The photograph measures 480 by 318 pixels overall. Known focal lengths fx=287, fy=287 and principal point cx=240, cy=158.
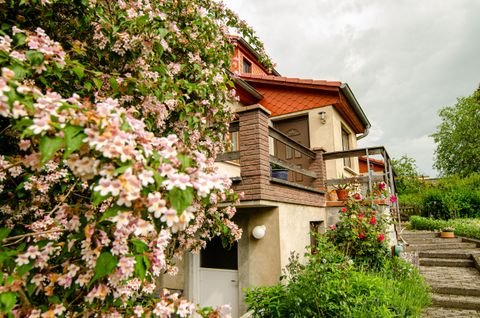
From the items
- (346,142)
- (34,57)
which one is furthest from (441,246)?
(34,57)

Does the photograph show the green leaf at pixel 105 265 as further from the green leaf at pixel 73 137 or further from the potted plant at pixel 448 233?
the potted plant at pixel 448 233

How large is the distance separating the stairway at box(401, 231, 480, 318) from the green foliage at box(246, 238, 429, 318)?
890 millimetres

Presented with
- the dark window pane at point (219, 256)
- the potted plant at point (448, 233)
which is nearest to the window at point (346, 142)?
the potted plant at point (448, 233)

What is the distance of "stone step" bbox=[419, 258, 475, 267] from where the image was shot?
6980 mm

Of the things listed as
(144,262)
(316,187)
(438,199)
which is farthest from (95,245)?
(438,199)

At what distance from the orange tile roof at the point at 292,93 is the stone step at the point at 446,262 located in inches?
192

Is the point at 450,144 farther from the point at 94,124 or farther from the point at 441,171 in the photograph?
the point at 94,124

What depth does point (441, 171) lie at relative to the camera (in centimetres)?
2869

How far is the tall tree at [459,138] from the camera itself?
25884 mm

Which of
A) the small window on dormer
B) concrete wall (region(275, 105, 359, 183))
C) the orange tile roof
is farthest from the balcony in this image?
the small window on dormer

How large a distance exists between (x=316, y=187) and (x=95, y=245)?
594cm

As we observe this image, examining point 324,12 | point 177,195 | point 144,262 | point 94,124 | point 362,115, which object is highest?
point 324,12

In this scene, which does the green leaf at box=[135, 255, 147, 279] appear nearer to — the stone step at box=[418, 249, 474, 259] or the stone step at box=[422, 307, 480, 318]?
the stone step at box=[422, 307, 480, 318]

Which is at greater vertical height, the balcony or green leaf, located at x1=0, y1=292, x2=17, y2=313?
the balcony
